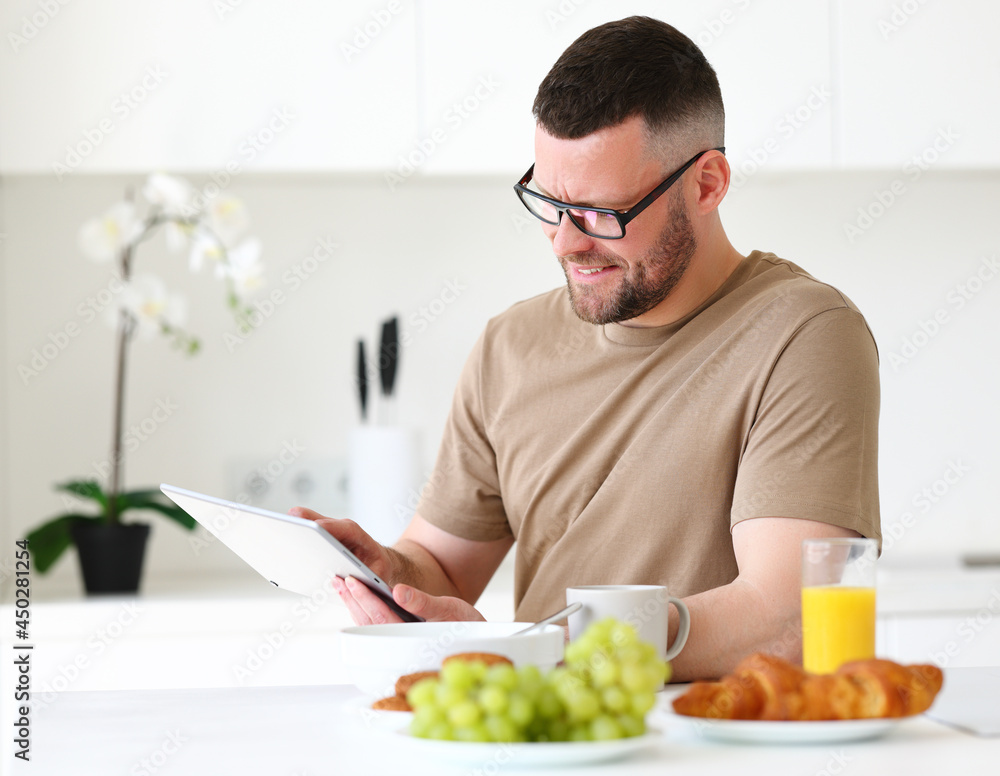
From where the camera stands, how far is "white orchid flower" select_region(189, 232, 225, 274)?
2.23 m

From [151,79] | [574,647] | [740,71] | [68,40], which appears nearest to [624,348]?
[574,647]

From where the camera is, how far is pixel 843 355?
120 centimetres

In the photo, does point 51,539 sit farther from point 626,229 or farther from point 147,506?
point 626,229

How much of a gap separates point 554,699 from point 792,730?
0.49 ft

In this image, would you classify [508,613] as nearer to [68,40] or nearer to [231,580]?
[231,580]

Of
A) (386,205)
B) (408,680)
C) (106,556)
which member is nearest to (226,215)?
(386,205)

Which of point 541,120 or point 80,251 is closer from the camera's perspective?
point 541,120

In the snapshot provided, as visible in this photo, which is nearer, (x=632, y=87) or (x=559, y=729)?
(x=559, y=729)

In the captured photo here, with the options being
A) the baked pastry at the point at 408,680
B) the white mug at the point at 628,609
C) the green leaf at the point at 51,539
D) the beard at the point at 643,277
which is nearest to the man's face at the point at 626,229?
the beard at the point at 643,277

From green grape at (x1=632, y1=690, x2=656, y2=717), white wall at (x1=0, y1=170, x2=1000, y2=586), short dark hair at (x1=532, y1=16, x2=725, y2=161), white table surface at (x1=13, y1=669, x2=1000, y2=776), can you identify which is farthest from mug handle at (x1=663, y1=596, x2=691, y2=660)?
white wall at (x1=0, y1=170, x2=1000, y2=586)

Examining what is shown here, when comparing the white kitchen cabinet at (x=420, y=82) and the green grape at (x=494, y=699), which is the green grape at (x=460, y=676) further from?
the white kitchen cabinet at (x=420, y=82)

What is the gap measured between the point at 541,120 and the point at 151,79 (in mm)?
1142

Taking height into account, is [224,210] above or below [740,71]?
below

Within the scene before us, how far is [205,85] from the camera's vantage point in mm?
2141
